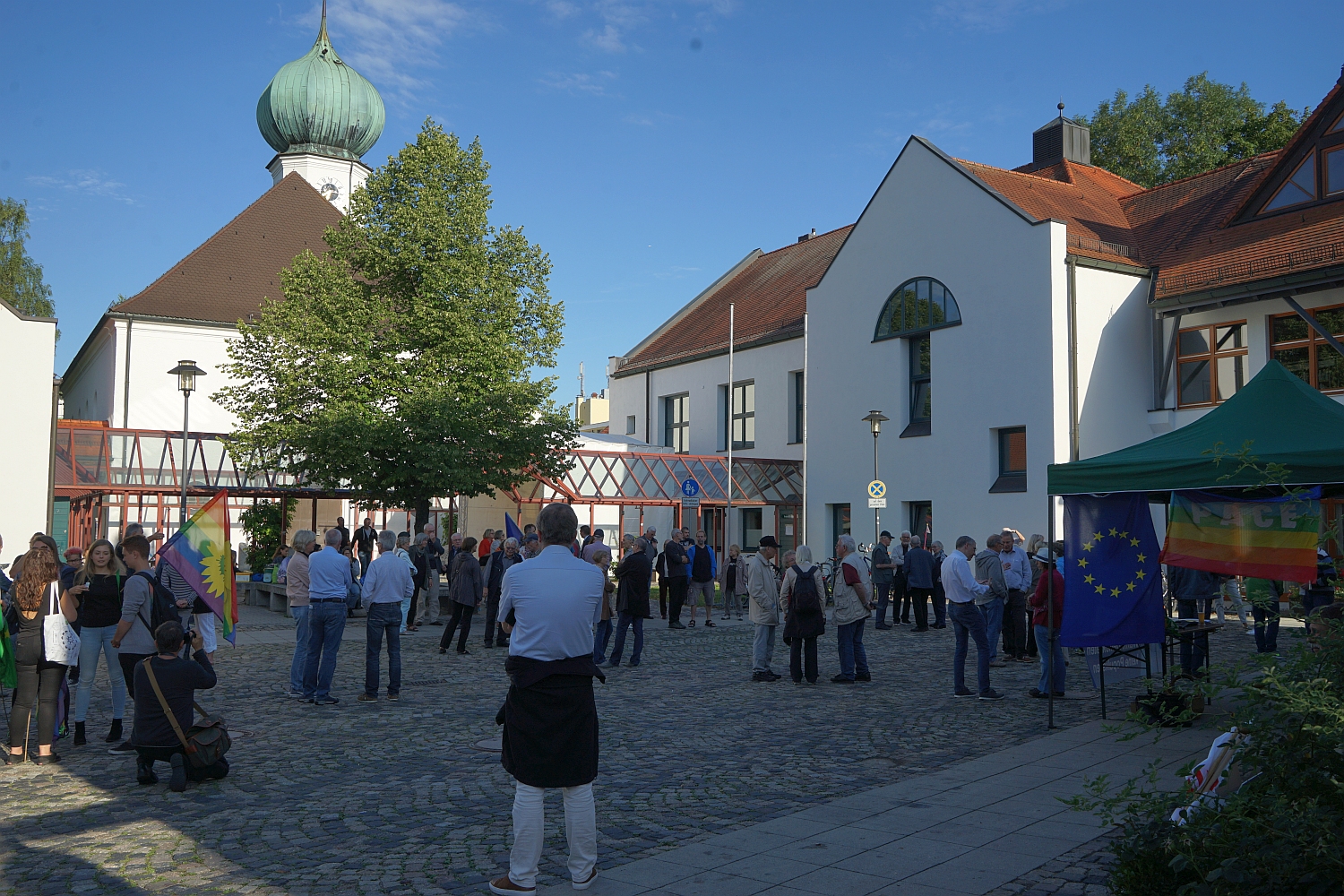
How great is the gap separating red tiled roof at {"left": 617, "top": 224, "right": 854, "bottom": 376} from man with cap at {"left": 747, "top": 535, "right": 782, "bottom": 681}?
73.5 feet

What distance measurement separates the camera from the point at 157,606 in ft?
28.9

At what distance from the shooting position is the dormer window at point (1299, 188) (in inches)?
958

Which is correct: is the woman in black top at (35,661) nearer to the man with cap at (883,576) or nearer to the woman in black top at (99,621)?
the woman in black top at (99,621)

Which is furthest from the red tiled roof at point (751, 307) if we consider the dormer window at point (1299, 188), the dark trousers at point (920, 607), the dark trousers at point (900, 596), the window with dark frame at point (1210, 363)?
the dark trousers at point (920, 607)

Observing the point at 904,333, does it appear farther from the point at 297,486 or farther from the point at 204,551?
the point at 204,551

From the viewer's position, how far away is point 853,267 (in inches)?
1256

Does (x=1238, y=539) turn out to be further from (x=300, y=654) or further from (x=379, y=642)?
(x=300, y=654)

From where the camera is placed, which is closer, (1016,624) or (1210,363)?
(1016,624)

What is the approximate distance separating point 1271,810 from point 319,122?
52.5 meters

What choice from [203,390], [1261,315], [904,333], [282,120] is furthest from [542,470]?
[282,120]

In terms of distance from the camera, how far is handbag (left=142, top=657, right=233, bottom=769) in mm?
7645

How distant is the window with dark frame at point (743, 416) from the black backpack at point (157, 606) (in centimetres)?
2922

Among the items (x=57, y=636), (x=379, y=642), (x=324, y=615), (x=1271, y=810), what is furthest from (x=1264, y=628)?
(x=57, y=636)

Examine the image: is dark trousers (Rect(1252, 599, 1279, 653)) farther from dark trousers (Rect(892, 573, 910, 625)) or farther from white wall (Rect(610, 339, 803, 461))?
white wall (Rect(610, 339, 803, 461))
